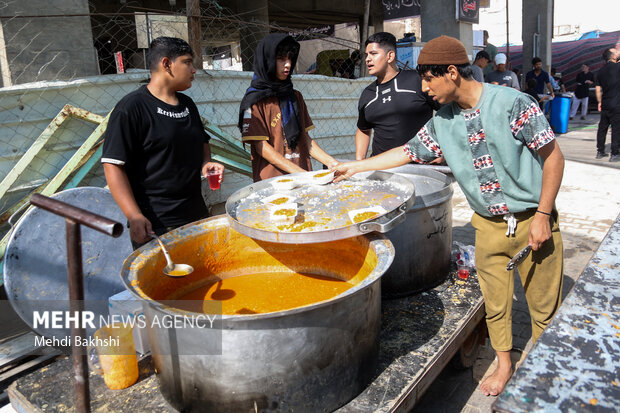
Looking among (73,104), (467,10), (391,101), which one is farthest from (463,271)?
(467,10)

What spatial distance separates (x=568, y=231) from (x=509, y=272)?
3438 millimetres

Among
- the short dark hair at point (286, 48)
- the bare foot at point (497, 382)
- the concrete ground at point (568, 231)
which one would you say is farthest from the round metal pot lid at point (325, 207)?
the concrete ground at point (568, 231)

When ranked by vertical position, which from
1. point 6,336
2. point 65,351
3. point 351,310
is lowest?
point 6,336

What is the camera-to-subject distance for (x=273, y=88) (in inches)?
125

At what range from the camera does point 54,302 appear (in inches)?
108

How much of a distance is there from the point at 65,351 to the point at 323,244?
160 centimetres

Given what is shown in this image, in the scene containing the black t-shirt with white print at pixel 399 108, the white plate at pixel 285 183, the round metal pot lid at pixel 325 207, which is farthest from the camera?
the black t-shirt with white print at pixel 399 108

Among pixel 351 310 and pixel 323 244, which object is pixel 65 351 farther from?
pixel 351 310

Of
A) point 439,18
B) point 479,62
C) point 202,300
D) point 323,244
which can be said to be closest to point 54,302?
point 202,300

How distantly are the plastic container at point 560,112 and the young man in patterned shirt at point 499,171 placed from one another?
443 inches

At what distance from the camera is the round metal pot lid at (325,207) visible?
1926mm

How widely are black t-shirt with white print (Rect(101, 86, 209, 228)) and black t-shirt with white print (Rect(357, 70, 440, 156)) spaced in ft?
5.24

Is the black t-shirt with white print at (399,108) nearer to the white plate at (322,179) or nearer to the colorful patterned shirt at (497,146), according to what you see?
the white plate at (322,179)

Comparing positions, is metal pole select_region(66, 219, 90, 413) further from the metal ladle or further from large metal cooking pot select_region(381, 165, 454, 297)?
large metal cooking pot select_region(381, 165, 454, 297)
